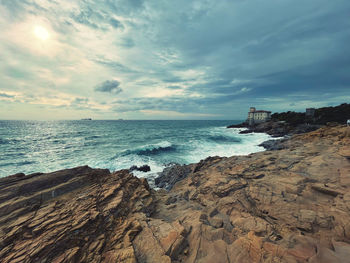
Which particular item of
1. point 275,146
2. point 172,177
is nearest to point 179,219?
point 172,177

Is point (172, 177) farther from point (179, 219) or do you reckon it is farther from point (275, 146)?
point (275, 146)

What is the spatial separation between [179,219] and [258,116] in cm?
9217

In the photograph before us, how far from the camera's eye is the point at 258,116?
82.3 metres

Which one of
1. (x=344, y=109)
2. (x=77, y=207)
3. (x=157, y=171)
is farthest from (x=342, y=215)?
(x=344, y=109)

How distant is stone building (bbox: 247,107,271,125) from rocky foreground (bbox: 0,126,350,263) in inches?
3175

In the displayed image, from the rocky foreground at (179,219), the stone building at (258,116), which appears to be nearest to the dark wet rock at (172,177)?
the rocky foreground at (179,219)

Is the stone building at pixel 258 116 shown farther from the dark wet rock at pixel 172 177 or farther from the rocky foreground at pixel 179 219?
the rocky foreground at pixel 179 219

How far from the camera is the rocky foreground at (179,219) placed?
14.4ft

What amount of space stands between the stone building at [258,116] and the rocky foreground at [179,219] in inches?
3175

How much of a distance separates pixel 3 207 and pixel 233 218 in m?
10.4

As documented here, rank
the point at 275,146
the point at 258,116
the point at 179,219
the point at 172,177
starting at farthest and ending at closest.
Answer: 1. the point at 258,116
2. the point at 275,146
3. the point at 172,177
4. the point at 179,219

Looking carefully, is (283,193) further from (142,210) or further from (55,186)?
(55,186)

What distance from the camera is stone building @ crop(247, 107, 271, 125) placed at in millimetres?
78894

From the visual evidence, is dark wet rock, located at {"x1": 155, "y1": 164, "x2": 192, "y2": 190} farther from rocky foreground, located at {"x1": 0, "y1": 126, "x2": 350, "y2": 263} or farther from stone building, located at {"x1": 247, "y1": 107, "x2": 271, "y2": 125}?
stone building, located at {"x1": 247, "y1": 107, "x2": 271, "y2": 125}
